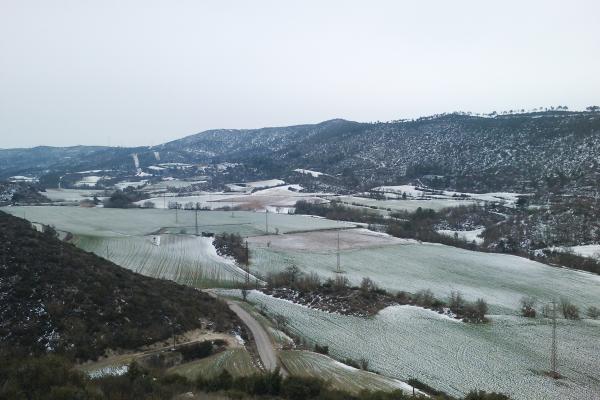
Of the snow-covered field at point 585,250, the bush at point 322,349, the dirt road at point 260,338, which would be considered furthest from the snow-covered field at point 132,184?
the bush at point 322,349

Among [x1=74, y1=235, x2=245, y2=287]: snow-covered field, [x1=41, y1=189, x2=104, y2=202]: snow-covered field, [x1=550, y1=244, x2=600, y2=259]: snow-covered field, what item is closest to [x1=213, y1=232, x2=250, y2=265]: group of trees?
[x1=74, y1=235, x2=245, y2=287]: snow-covered field

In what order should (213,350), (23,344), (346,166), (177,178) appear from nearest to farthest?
(23,344)
(213,350)
(346,166)
(177,178)

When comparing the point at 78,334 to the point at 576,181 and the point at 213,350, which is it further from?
the point at 576,181

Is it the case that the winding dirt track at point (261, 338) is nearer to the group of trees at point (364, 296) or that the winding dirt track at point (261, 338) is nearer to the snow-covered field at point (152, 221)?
the group of trees at point (364, 296)

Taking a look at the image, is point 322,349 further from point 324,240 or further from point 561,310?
point 324,240

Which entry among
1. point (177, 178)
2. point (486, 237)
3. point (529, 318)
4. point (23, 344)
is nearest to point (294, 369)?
point (23, 344)

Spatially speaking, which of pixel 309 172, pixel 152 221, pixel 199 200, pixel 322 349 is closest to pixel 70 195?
pixel 199 200
